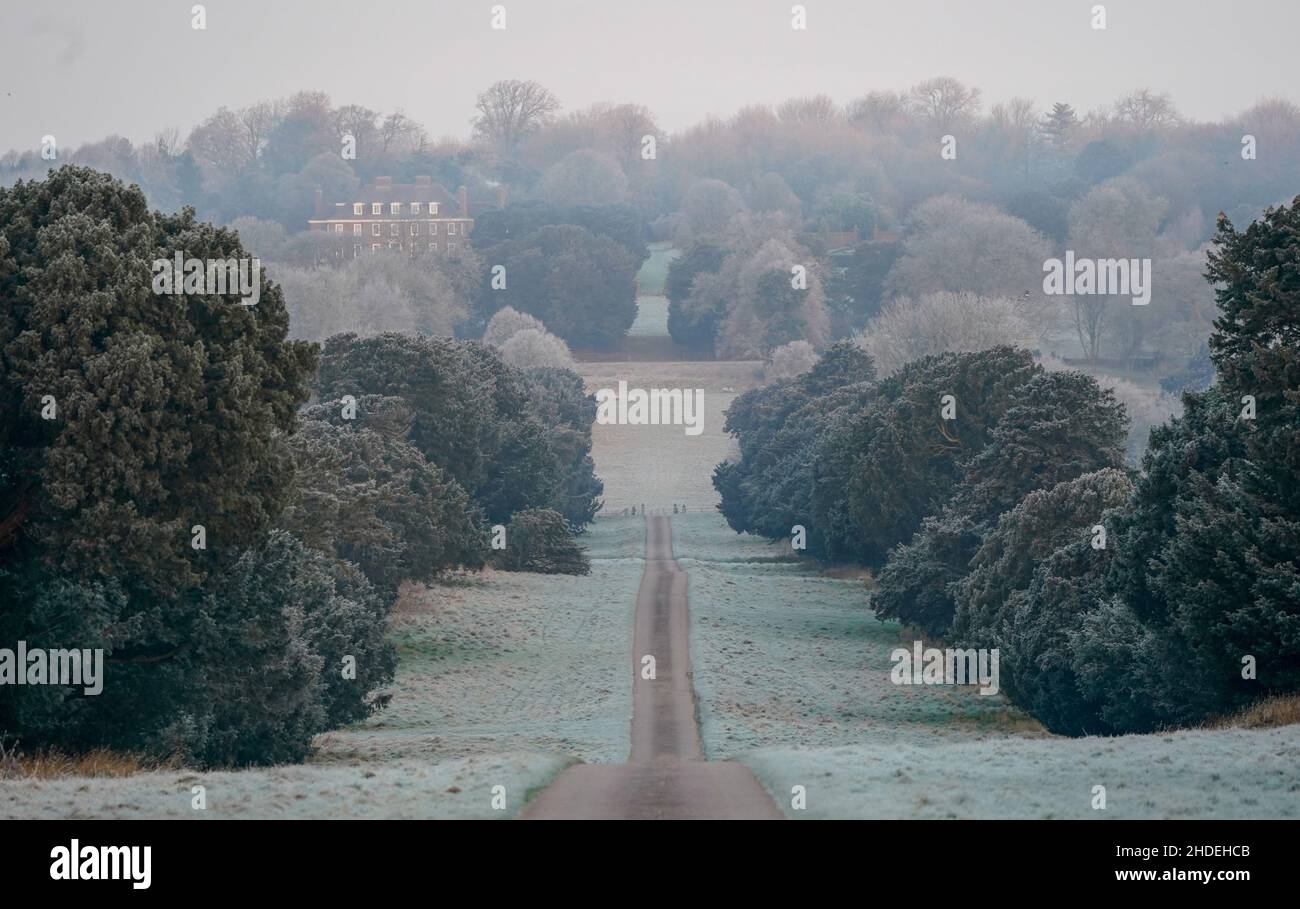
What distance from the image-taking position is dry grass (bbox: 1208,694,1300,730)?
29.0m

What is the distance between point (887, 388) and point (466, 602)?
2782 cm

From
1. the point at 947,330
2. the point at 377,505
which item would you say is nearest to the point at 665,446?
the point at 947,330

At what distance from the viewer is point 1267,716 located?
97.4 feet

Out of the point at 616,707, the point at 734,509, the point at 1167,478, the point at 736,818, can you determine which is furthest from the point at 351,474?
the point at 734,509

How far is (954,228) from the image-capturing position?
625ft

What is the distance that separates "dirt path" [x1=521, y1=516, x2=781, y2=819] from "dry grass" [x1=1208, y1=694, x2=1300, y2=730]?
890cm

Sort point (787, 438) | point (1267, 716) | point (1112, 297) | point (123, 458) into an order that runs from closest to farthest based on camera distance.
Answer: point (1267, 716)
point (123, 458)
point (787, 438)
point (1112, 297)

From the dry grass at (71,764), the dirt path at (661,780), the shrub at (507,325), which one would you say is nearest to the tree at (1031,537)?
the dirt path at (661,780)

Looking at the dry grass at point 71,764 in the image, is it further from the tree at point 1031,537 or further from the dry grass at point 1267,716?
the tree at point 1031,537

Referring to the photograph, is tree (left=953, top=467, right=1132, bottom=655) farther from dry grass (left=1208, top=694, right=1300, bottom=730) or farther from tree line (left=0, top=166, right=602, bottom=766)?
tree line (left=0, top=166, right=602, bottom=766)

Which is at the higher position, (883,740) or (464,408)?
(464,408)

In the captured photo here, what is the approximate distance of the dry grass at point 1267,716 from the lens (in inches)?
1142

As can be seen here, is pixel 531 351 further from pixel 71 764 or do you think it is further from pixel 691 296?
pixel 71 764

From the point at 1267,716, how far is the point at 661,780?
11.3 m
